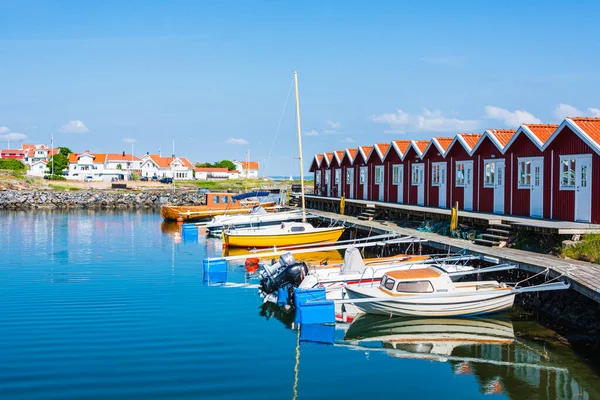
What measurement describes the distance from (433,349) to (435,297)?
215 centimetres

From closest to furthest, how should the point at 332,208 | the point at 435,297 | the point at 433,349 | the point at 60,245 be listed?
the point at 433,349 → the point at 435,297 → the point at 60,245 → the point at 332,208

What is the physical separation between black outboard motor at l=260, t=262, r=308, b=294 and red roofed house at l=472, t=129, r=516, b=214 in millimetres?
11549

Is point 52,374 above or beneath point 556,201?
beneath

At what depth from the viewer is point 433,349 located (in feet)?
53.0

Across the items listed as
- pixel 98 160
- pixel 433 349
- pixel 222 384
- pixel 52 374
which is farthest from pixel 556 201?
pixel 98 160

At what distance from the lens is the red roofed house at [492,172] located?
1118 inches

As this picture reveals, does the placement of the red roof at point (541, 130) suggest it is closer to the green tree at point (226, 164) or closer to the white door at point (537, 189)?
the white door at point (537, 189)

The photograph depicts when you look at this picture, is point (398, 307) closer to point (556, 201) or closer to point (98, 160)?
point (556, 201)

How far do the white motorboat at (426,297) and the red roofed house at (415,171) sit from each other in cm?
1820

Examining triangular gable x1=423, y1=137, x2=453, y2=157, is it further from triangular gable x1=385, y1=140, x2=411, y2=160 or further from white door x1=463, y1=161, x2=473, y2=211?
triangular gable x1=385, y1=140, x2=411, y2=160

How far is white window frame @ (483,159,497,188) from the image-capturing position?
1157 inches

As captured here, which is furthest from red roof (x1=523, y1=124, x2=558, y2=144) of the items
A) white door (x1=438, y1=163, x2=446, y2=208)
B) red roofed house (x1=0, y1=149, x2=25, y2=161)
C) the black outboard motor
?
red roofed house (x1=0, y1=149, x2=25, y2=161)

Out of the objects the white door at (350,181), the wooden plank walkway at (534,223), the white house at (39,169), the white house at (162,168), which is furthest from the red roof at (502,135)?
the white house at (39,169)

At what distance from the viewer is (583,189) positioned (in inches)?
913
